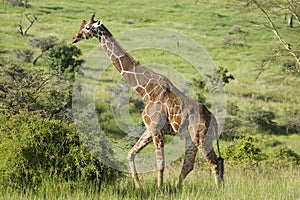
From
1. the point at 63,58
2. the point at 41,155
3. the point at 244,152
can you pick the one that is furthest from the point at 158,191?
the point at 63,58

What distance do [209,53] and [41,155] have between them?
1496 inches

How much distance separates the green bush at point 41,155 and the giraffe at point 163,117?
572 mm

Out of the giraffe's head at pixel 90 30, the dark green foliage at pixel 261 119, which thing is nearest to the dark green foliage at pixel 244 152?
the giraffe's head at pixel 90 30

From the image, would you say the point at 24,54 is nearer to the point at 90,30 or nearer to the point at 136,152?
the point at 90,30

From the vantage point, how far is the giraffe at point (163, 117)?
21.3ft

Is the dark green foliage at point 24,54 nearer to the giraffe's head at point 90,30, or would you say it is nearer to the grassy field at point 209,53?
the grassy field at point 209,53

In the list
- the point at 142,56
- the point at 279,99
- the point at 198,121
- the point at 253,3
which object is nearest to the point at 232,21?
the point at 142,56

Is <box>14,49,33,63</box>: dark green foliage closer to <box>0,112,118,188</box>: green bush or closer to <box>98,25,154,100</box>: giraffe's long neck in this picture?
<box>98,25,154,100</box>: giraffe's long neck

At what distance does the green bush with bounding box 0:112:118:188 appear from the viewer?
6031mm

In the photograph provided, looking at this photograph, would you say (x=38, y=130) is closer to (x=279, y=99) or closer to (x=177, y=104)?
(x=177, y=104)

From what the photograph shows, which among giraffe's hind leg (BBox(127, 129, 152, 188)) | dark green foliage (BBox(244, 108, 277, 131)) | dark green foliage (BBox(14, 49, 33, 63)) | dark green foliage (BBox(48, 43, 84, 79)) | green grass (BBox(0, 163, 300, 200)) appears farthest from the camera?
dark green foliage (BBox(14, 49, 33, 63))

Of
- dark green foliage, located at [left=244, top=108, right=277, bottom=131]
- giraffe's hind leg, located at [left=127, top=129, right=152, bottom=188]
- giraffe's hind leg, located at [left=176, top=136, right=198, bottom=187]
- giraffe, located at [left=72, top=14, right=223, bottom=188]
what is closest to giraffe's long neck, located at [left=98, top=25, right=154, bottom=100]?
giraffe, located at [left=72, top=14, right=223, bottom=188]

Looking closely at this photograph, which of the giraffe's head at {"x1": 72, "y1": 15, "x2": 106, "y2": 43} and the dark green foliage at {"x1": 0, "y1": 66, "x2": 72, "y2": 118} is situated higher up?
the giraffe's head at {"x1": 72, "y1": 15, "x2": 106, "y2": 43}

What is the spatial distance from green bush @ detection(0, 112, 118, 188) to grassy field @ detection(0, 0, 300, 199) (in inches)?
5.9
